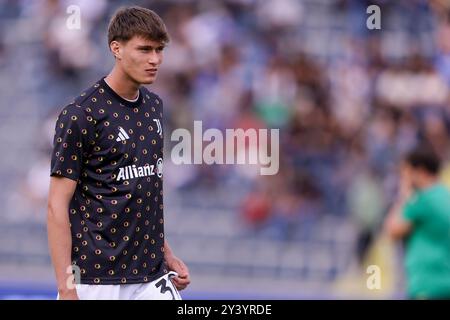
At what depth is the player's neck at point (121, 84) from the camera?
4.28 metres

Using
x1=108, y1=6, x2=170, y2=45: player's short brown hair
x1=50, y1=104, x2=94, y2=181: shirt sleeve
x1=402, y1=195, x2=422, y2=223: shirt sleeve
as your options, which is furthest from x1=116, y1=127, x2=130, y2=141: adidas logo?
x1=402, y1=195, x2=422, y2=223: shirt sleeve

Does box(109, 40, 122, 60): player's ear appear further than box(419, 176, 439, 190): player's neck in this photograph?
No

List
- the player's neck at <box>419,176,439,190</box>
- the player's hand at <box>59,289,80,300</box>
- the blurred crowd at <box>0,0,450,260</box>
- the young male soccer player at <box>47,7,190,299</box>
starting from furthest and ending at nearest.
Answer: the blurred crowd at <box>0,0,450,260</box>
the player's neck at <box>419,176,439,190</box>
the young male soccer player at <box>47,7,190,299</box>
the player's hand at <box>59,289,80,300</box>

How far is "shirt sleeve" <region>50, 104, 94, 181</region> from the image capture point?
409 centimetres

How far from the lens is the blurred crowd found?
973 centimetres

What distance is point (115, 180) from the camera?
4.17 m

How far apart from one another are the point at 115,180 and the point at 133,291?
46 cm

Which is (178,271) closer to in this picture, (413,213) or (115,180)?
(115,180)

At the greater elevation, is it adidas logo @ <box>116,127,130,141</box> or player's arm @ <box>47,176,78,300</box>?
adidas logo @ <box>116,127,130,141</box>

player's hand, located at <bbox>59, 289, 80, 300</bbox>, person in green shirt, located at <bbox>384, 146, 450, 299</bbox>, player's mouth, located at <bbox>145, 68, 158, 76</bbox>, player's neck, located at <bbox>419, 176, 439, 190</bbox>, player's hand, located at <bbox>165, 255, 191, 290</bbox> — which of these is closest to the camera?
player's hand, located at <bbox>59, 289, 80, 300</bbox>

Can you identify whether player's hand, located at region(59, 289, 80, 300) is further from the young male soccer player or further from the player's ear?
the player's ear

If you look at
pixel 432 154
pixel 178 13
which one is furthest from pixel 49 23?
pixel 432 154

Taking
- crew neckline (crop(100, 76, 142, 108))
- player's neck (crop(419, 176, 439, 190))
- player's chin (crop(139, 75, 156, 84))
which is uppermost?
player's chin (crop(139, 75, 156, 84))

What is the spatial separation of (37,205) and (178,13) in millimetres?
2213
